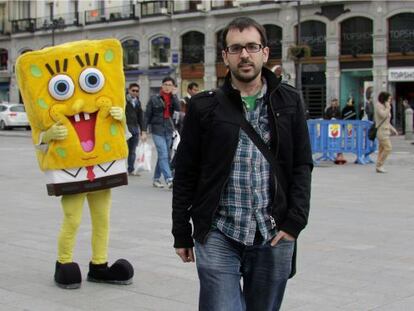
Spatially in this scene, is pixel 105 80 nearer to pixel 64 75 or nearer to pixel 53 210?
pixel 64 75

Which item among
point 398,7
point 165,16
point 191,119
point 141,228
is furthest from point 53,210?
point 165,16

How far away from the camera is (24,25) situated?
5512 cm

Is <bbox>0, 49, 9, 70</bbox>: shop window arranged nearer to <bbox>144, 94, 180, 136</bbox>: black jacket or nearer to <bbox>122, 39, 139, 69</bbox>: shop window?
<bbox>122, 39, 139, 69</bbox>: shop window

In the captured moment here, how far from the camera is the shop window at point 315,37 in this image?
38.2 meters

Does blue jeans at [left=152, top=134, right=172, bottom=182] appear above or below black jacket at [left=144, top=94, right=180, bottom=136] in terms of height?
below

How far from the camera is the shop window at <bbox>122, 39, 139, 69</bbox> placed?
4703 cm

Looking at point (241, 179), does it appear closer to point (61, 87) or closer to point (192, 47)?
point (61, 87)

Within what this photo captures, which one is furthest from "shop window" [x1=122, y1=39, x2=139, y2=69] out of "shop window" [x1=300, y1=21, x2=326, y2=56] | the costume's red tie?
the costume's red tie

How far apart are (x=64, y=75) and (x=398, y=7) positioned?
32051 mm

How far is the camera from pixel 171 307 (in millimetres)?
5383

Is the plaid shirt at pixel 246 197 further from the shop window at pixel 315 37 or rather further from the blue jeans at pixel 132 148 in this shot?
the shop window at pixel 315 37

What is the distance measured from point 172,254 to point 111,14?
42.4 meters

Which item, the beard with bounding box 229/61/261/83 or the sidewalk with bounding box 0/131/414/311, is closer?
the beard with bounding box 229/61/261/83

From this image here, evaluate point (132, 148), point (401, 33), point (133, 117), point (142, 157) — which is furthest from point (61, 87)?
point (401, 33)
